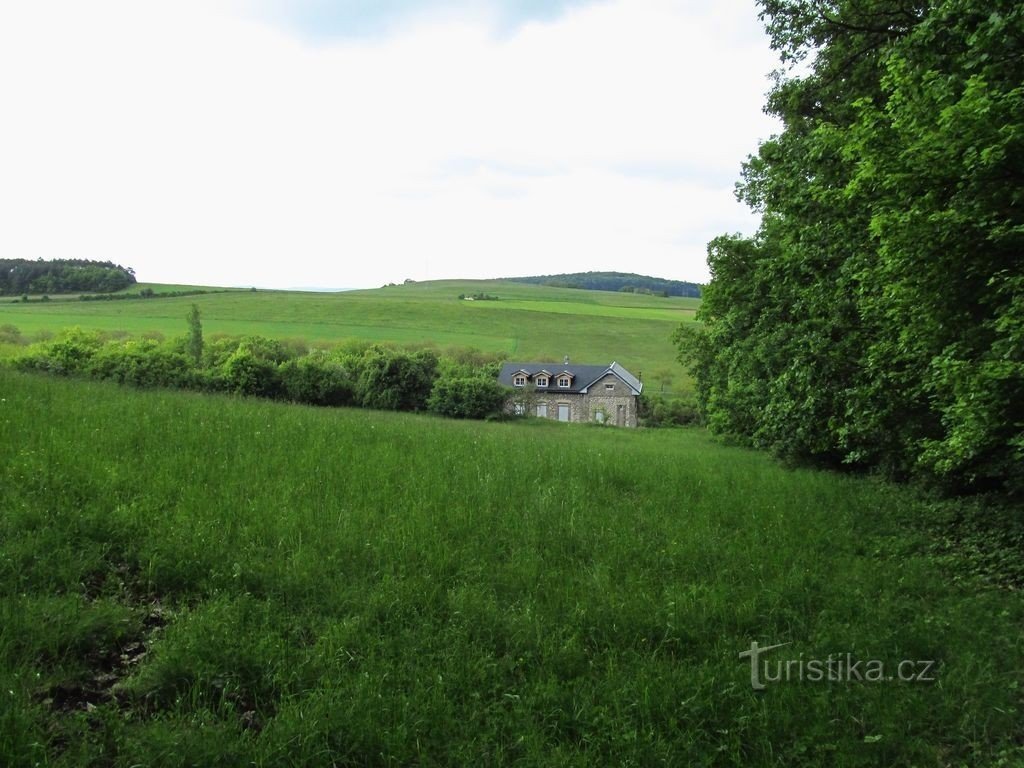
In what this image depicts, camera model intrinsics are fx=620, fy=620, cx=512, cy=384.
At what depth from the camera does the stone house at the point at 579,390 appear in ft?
229

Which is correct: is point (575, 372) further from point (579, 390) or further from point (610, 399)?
point (610, 399)

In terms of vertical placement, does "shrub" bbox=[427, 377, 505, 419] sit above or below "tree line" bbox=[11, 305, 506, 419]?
below

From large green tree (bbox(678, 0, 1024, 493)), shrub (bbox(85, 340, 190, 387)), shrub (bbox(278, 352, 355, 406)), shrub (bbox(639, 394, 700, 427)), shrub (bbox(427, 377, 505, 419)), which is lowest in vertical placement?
shrub (bbox(639, 394, 700, 427))

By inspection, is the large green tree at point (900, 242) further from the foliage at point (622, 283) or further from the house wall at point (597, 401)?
the foliage at point (622, 283)

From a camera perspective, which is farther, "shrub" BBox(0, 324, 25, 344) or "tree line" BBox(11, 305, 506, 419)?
"shrub" BBox(0, 324, 25, 344)

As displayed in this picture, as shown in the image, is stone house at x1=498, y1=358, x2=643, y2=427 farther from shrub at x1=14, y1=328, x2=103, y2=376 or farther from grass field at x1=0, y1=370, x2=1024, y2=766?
grass field at x1=0, y1=370, x2=1024, y2=766

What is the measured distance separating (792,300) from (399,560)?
12.7m

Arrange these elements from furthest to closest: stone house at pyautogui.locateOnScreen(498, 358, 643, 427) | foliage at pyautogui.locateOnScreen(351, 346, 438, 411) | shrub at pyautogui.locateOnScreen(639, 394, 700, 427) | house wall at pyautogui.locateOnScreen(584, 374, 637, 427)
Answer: stone house at pyautogui.locateOnScreen(498, 358, 643, 427) < house wall at pyautogui.locateOnScreen(584, 374, 637, 427) < shrub at pyautogui.locateOnScreen(639, 394, 700, 427) < foliage at pyautogui.locateOnScreen(351, 346, 438, 411)

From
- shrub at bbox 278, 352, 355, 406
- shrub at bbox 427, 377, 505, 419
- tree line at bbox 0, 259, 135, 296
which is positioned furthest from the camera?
tree line at bbox 0, 259, 135, 296

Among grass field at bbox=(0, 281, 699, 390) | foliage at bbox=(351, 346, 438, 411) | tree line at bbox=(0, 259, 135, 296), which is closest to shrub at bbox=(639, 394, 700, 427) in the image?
grass field at bbox=(0, 281, 699, 390)

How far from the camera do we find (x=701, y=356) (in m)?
32.1

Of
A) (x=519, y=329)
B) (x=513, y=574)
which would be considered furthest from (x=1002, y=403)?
(x=519, y=329)

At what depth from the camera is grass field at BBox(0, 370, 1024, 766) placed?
3.87 meters

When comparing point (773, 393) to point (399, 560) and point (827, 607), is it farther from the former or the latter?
point (399, 560)
